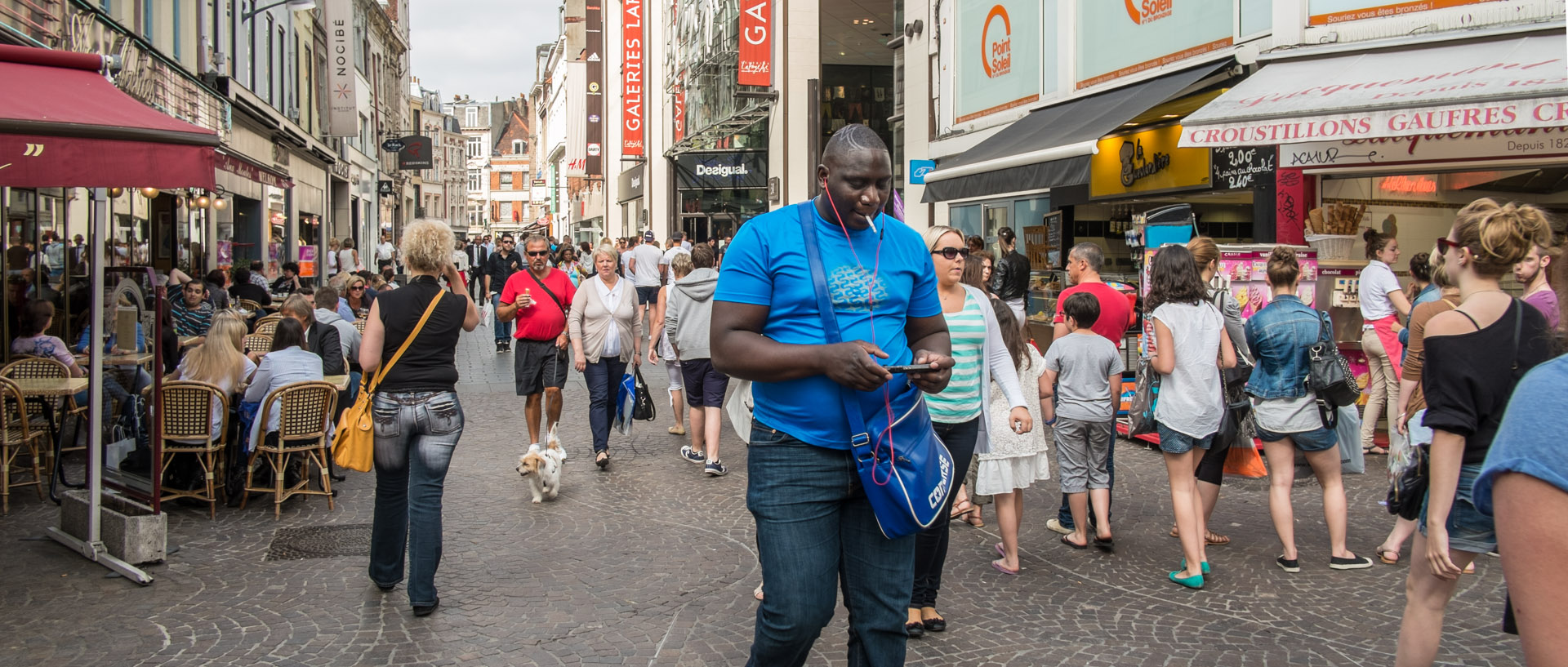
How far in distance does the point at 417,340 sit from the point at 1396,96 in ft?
25.2

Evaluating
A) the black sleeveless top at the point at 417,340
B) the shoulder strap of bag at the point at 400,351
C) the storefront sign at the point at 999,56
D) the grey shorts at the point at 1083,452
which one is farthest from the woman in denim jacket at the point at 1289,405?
the storefront sign at the point at 999,56

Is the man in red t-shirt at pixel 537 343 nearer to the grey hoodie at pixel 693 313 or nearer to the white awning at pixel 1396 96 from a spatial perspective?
the grey hoodie at pixel 693 313

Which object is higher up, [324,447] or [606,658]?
[324,447]

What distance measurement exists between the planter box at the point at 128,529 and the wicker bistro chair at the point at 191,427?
2.48 feet

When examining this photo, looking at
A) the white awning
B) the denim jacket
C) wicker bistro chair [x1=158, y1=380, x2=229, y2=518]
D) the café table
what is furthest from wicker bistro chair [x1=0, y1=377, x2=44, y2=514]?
the white awning

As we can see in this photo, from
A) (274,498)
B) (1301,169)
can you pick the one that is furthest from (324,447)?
(1301,169)

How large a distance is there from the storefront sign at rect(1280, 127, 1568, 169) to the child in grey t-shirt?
16.7 feet

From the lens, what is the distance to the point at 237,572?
577cm

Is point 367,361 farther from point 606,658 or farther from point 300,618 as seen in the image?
point 606,658

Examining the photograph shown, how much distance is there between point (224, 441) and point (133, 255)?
31.2ft

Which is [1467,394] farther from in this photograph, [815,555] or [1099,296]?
[1099,296]

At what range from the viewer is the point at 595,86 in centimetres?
5641

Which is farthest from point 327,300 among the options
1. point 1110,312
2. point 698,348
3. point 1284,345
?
point 1284,345

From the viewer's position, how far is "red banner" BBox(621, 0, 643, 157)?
46.1 metres
